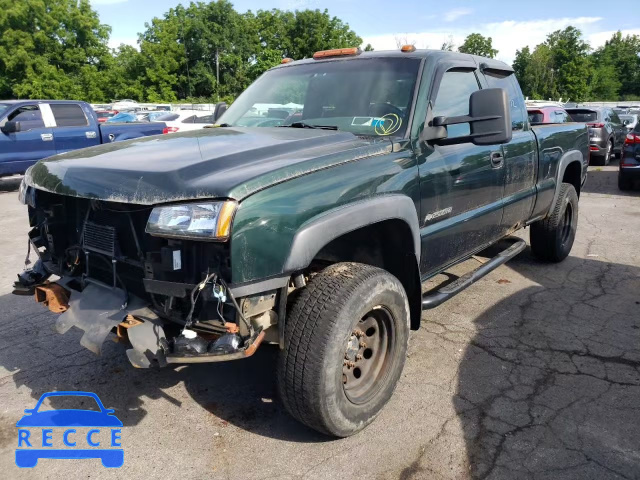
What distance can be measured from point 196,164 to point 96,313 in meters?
0.85

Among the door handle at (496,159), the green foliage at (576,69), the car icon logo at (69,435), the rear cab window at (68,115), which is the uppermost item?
the green foliage at (576,69)

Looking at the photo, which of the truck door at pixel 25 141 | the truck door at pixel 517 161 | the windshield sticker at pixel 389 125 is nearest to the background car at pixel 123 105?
the truck door at pixel 25 141

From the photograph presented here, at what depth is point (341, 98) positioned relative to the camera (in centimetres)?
361

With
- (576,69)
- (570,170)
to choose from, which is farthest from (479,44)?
(570,170)

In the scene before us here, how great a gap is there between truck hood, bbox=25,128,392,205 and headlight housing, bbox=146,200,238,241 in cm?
4

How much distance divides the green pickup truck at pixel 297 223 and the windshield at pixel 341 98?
1cm

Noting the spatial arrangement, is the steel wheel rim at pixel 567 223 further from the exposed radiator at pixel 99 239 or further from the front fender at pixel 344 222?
the exposed radiator at pixel 99 239

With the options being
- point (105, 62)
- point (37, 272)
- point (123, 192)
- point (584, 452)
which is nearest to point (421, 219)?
point (584, 452)

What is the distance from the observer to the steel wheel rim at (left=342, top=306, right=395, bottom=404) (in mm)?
2859

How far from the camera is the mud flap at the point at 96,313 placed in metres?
2.50

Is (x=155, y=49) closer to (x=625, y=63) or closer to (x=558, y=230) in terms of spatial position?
(x=558, y=230)

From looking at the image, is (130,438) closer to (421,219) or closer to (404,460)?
(404,460)

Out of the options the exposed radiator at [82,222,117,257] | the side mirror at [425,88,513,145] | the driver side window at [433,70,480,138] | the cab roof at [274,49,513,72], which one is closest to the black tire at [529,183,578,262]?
the cab roof at [274,49,513,72]

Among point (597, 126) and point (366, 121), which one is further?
point (597, 126)
